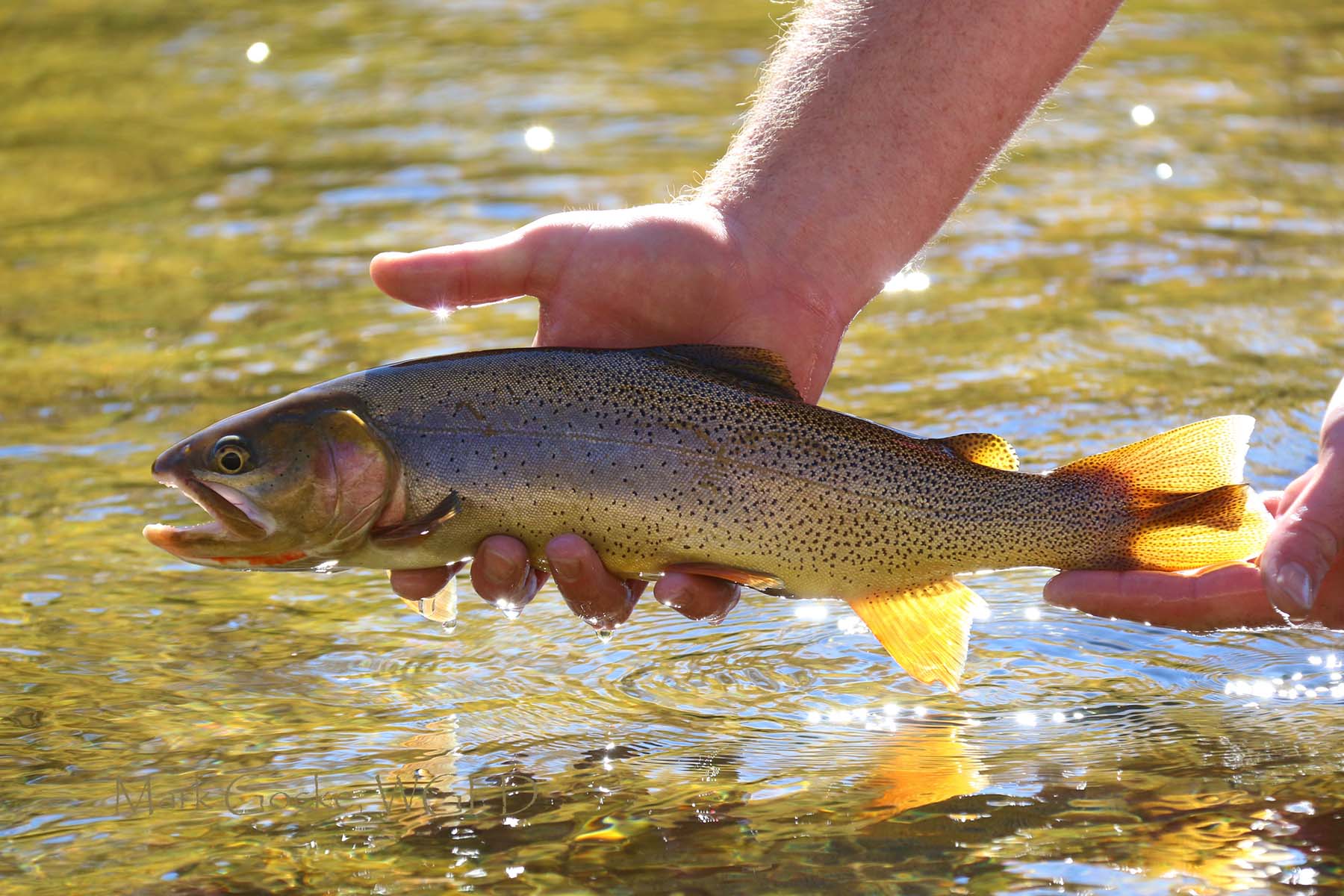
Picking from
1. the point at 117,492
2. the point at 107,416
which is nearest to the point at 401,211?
the point at 107,416

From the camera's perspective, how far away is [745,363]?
15.2 ft

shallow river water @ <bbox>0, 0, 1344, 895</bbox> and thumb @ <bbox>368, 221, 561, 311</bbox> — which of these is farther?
thumb @ <bbox>368, 221, 561, 311</bbox>

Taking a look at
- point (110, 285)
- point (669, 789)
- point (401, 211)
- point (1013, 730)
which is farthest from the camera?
point (401, 211)

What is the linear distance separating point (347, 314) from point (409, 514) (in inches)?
180

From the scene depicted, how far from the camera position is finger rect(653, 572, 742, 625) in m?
4.55

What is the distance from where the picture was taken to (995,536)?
4465 mm

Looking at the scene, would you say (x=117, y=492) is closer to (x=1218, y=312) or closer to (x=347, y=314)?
(x=347, y=314)

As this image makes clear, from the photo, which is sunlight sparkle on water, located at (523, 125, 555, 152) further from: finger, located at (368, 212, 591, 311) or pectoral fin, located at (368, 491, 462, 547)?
pectoral fin, located at (368, 491, 462, 547)

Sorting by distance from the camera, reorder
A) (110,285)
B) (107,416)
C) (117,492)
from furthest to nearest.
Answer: (110,285) < (107,416) < (117,492)

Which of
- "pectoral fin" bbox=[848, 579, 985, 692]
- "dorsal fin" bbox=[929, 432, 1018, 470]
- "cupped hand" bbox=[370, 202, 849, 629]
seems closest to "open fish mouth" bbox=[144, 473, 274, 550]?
"cupped hand" bbox=[370, 202, 849, 629]

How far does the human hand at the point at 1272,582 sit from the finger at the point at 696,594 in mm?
856

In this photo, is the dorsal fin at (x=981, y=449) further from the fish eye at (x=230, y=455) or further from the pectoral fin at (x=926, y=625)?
the fish eye at (x=230, y=455)

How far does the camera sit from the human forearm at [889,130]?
5.21 m

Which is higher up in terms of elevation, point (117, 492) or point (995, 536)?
point (995, 536)
